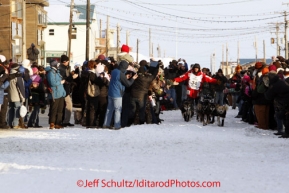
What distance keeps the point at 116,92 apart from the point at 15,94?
9.03 ft

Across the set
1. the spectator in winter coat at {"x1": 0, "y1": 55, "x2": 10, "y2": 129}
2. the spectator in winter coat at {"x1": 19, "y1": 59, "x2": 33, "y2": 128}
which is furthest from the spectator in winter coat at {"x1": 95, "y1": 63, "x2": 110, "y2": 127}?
the spectator in winter coat at {"x1": 0, "y1": 55, "x2": 10, "y2": 129}

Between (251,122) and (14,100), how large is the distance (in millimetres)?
7646

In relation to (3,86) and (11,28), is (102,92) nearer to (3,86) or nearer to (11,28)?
(3,86)

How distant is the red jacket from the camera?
26.6 meters

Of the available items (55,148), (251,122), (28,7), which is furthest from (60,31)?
(55,148)

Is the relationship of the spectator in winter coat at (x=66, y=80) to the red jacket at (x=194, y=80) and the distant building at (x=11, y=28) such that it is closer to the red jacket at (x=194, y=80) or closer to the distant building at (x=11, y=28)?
the red jacket at (x=194, y=80)

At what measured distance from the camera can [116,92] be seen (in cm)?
2197

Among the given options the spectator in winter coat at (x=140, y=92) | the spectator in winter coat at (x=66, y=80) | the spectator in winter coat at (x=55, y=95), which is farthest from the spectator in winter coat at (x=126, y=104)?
the spectator in winter coat at (x=55, y=95)

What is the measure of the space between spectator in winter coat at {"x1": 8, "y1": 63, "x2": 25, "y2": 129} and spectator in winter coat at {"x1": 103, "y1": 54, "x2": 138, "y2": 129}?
94.0 inches

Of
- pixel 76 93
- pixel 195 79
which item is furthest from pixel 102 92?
pixel 195 79

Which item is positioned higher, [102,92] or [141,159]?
[102,92]

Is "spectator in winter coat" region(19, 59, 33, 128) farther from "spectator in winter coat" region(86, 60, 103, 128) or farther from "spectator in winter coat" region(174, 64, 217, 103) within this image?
"spectator in winter coat" region(174, 64, 217, 103)

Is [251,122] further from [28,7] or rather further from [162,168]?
[28,7]

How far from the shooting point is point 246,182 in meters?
10.7
